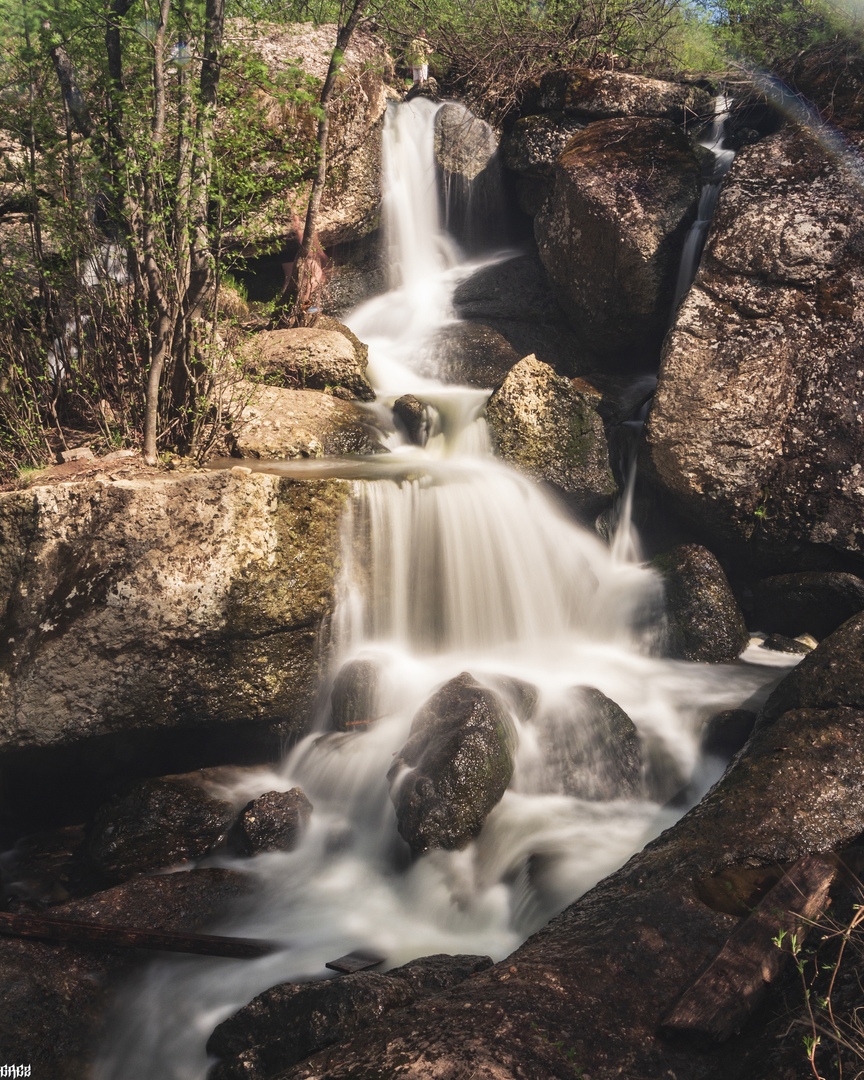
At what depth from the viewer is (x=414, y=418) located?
8.84 meters

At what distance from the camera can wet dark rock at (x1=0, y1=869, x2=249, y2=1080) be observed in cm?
364

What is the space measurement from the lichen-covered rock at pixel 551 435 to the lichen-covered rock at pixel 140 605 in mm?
3279

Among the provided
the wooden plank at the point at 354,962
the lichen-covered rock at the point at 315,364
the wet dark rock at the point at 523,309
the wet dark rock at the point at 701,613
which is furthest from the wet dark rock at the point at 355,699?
the wet dark rock at the point at 523,309

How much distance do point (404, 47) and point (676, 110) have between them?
18.5ft

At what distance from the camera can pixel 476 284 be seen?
39.0 feet

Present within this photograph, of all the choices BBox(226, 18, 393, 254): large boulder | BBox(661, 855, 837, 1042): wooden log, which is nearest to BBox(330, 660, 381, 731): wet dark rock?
BBox(661, 855, 837, 1042): wooden log

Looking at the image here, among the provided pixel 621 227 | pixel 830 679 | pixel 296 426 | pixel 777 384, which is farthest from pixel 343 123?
pixel 830 679

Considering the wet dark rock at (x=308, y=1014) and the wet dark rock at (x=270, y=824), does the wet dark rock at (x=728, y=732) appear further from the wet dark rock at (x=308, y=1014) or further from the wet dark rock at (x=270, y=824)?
the wet dark rock at (x=270, y=824)

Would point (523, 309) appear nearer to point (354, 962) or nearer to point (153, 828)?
point (153, 828)

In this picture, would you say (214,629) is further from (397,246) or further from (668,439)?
(397,246)

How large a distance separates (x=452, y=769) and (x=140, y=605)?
7.75 feet

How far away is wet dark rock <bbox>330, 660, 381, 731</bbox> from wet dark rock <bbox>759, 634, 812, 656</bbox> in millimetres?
3783

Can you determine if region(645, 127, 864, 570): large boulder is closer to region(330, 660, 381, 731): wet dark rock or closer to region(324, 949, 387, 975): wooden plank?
region(330, 660, 381, 731): wet dark rock

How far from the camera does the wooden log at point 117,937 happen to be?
418 centimetres
